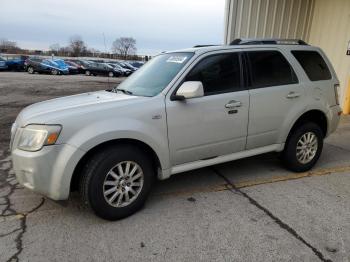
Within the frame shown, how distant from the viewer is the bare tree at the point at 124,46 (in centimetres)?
9006

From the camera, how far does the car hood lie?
3380 mm

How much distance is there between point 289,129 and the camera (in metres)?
4.76

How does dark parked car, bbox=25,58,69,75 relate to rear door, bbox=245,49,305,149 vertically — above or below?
below

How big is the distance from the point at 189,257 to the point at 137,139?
129 cm

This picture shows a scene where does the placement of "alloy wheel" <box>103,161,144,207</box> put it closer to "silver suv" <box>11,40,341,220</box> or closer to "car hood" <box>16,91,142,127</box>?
"silver suv" <box>11,40,341,220</box>

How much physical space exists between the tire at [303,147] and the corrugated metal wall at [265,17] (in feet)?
19.6

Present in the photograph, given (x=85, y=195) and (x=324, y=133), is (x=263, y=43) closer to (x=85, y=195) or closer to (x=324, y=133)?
(x=324, y=133)

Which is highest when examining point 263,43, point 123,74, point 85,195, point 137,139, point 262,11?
point 262,11

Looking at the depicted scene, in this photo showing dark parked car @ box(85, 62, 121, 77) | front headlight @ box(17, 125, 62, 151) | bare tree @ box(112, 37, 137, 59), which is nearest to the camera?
front headlight @ box(17, 125, 62, 151)

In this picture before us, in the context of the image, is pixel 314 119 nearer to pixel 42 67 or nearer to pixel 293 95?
pixel 293 95

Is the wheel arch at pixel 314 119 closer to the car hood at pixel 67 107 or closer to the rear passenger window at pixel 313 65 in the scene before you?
the rear passenger window at pixel 313 65

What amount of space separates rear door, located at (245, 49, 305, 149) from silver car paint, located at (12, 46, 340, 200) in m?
0.01

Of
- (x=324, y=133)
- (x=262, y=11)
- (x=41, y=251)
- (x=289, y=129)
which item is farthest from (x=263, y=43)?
(x=262, y=11)

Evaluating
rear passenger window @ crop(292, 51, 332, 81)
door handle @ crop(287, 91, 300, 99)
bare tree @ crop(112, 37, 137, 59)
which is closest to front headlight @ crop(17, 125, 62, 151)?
door handle @ crop(287, 91, 300, 99)
